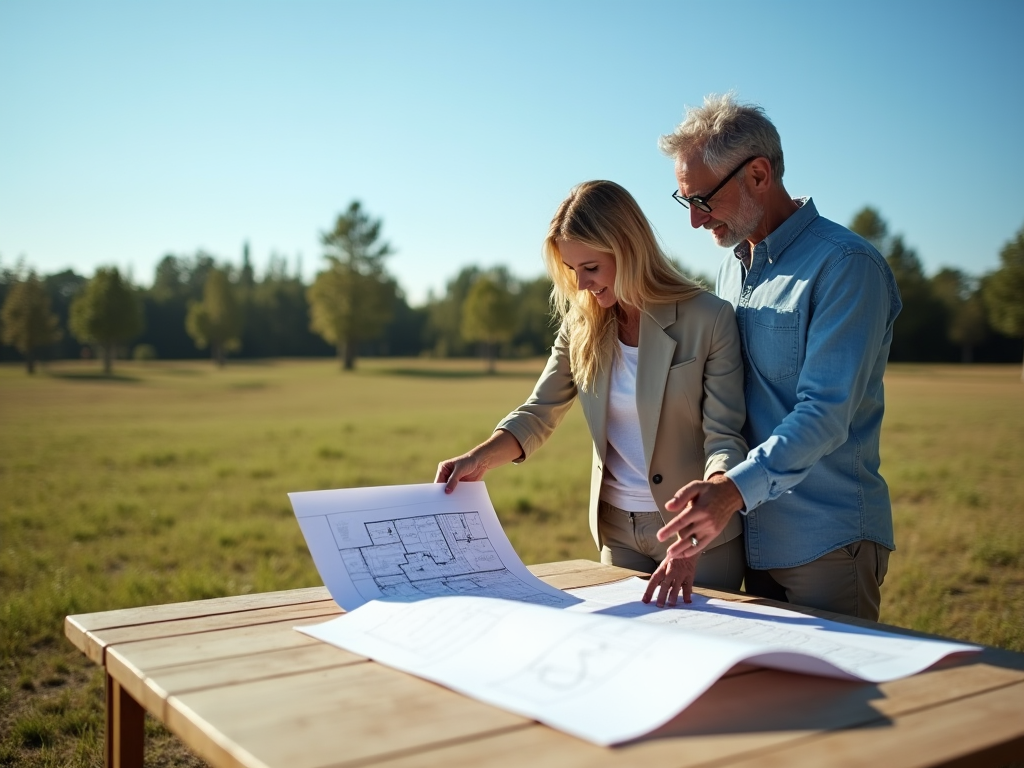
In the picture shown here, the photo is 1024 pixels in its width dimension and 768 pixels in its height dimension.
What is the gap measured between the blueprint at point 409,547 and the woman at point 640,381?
18cm

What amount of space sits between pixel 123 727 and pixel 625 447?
156cm

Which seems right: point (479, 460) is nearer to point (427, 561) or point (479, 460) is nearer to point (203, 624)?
point (427, 561)

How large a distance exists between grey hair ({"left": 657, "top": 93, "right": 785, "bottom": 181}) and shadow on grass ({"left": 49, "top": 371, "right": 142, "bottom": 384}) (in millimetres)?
38851

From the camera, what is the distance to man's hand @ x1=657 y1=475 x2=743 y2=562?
1953 millimetres

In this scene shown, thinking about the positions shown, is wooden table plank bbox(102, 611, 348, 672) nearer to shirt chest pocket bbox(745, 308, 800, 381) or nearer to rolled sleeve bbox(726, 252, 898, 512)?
rolled sleeve bbox(726, 252, 898, 512)

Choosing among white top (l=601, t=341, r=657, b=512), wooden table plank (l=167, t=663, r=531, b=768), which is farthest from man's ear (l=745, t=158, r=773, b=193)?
wooden table plank (l=167, t=663, r=531, b=768)

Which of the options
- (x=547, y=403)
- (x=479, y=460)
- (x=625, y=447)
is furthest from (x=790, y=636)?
(x=547, y=403)

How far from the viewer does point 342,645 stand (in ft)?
5.75

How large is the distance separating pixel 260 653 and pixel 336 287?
61770 mm

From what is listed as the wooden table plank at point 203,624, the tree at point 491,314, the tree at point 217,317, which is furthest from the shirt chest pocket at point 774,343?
the tree at point 217,317

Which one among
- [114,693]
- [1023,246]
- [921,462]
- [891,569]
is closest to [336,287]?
[1023,246]

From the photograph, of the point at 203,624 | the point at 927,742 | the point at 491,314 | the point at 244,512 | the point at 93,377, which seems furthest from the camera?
the point at 491,314

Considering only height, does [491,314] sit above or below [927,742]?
above

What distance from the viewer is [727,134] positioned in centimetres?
263
